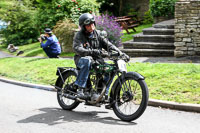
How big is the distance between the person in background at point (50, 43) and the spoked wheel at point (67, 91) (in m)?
7.12

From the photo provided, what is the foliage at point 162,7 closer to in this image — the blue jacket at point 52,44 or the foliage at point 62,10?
the foliage at point 62,10

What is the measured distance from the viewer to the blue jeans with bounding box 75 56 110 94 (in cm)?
615

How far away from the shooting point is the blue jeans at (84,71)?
6152 mm

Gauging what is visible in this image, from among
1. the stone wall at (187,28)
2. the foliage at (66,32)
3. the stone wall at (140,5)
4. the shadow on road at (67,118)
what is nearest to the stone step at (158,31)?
the stone wall at (187,28)

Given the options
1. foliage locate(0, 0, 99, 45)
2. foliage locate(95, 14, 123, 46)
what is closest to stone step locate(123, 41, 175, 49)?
foliage locate(95, 14, 123, 46)

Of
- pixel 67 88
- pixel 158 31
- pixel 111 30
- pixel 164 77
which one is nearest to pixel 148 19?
pixel 111 30

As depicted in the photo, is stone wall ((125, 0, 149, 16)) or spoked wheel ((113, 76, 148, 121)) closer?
spoked wheel ((113, 76, 148, 121))

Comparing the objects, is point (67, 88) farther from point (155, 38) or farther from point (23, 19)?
point (23, 19)

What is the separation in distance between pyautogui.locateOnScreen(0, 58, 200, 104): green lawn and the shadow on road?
1.66m

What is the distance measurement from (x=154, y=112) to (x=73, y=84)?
1.66 meters

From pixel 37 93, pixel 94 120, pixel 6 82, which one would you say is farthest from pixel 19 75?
pixel 94 120

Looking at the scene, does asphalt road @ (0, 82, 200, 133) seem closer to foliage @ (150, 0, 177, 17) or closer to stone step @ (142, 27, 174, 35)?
stone step @ (142, 27, 174, 35)

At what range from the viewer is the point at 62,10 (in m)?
20.7

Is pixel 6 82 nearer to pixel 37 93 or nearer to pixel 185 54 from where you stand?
pixel 37 93
